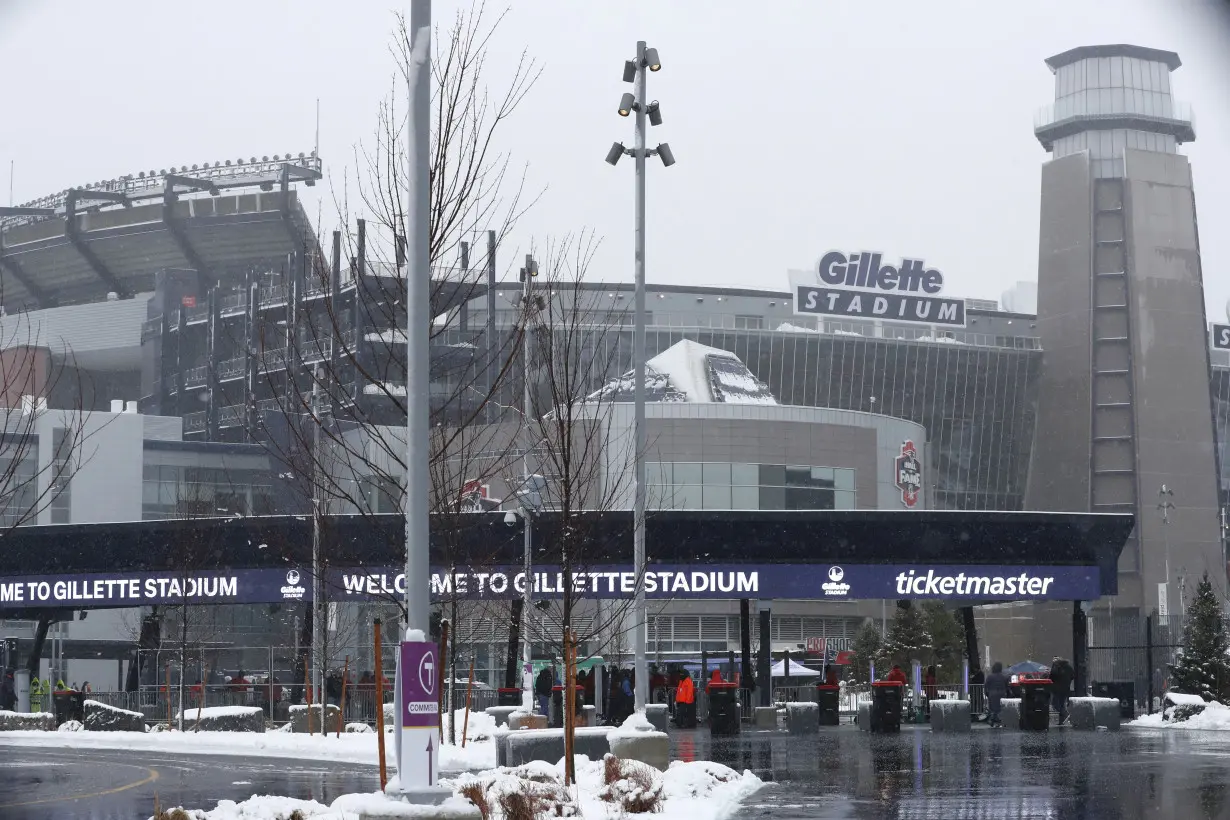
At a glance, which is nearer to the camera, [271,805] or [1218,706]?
[271,805]

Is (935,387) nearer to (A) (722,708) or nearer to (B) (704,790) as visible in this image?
(A) (722,708)

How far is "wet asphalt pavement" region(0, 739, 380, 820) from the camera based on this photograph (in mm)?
20750

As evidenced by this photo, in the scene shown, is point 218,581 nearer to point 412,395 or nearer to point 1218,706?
point 1218,706

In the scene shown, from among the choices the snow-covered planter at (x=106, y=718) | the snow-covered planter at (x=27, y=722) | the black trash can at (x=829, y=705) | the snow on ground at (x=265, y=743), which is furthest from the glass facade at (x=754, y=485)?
the snow-covered planter at (x=106, y=718)

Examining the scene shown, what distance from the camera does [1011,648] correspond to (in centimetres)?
12656

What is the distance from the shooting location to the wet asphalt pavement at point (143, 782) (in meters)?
20.8

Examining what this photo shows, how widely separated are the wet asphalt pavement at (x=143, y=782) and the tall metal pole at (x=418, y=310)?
615cm

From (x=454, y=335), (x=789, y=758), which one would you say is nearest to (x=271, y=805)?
(x=789, y=758)

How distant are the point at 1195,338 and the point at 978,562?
89.2 m

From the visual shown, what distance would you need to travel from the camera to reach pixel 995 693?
43.7 metres

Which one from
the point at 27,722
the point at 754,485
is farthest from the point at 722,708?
the point at 754,485

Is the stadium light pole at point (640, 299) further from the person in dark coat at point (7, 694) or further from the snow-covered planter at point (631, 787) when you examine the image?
the person in dark coat at point (7, 694)

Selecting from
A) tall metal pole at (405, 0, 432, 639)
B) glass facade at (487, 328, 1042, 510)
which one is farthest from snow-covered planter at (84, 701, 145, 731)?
Result: glass facade at (487, 328, 1042, 510)

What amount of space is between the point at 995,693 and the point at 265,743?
18.8 meters
